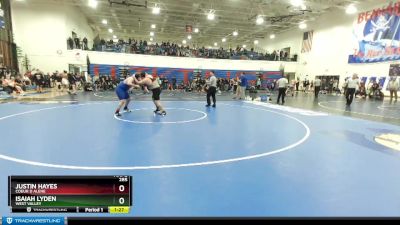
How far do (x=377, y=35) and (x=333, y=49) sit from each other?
467 centimetres

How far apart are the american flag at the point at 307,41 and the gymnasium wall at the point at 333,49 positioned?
431mm

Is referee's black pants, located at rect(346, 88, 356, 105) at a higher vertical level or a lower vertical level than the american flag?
lower

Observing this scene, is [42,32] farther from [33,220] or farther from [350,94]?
[33,220]

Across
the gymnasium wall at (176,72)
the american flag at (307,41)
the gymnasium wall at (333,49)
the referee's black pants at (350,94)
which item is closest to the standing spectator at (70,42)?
the gymnasium wall at (176,72)

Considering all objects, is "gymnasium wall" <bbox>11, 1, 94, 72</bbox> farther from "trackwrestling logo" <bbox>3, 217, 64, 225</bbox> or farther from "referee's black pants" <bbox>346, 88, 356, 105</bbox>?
"trackwrestling logo" <bbox>3, 217, 64, 225</bbox>

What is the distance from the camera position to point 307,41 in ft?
Answer: 91.7

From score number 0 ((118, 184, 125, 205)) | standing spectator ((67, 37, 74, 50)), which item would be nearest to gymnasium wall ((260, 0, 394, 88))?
standing spectator ((67, 37, 74, 50))

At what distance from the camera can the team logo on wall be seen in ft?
61.0

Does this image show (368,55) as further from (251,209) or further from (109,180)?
(109,180)

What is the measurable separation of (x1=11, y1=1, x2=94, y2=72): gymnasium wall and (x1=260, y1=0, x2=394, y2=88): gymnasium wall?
76.8 ft
